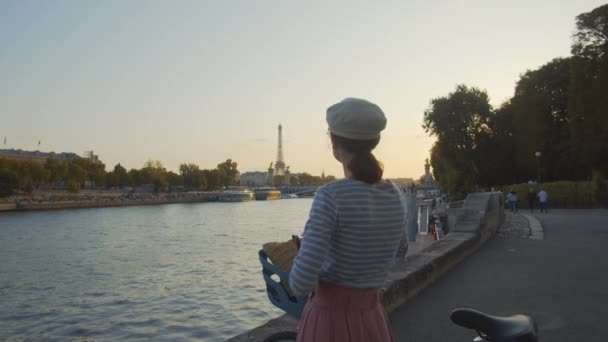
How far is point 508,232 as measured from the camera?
43.9 ft

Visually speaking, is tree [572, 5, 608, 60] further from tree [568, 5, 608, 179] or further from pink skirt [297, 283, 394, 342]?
pink skirt [297, 283, 394, 342]

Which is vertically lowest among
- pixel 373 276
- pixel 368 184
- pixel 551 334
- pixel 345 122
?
pixel 551 334

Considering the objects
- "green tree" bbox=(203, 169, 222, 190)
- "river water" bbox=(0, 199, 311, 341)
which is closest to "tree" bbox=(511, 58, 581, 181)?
"river water" bbox=(0, 199, 311, 341)

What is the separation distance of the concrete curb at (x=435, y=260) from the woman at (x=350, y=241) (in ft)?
6.61

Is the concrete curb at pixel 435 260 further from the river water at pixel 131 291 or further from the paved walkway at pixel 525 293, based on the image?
the river water at pixel 131 291

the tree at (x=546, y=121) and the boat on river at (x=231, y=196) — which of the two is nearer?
the tree at (x=546, y=121)

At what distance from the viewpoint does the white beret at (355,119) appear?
1.90m

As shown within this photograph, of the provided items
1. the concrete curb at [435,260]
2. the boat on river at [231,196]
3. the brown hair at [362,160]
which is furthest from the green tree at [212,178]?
the brown hair at [362,160]

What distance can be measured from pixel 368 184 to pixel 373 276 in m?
0.34

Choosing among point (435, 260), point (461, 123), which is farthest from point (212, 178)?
point (435, 260)

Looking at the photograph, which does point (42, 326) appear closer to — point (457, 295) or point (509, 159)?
point (457, 295)

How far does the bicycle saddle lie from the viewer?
2098 millimetres

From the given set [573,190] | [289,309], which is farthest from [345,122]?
[573,190]

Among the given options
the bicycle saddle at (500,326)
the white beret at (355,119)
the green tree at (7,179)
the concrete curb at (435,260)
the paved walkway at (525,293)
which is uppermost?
the green tree at (7,179)
